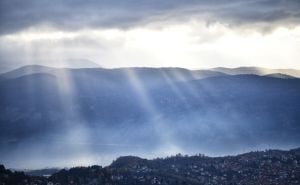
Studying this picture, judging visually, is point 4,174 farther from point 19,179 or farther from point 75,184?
point 75,184

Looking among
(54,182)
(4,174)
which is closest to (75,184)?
(54,182)

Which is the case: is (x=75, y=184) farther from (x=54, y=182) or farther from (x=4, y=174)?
(x=4, y=174)


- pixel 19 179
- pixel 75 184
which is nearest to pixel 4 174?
pixel 19 179
